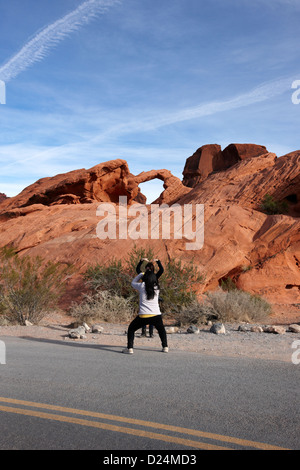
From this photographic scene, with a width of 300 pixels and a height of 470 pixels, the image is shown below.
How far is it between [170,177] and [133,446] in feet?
152

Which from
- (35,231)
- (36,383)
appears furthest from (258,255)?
(36,383)

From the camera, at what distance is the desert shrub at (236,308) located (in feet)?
47.0

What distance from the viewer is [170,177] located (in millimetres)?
49125

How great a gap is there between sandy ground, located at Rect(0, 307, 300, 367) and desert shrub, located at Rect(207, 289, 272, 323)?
101cm

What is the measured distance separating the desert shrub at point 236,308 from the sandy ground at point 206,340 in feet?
3.31

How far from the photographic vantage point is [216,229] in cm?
2017

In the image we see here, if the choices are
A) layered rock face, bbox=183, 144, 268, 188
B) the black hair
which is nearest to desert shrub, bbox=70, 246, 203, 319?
the black hair

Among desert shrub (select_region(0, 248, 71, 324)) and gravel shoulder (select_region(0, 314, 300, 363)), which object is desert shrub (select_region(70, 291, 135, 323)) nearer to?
desert shrub (select_region(0, 248, 71, 324))

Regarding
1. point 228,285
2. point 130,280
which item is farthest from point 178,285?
point 228,285

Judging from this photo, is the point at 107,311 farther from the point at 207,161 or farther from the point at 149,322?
the point at 207,161

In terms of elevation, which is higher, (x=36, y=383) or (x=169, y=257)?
(x=169, y=257)

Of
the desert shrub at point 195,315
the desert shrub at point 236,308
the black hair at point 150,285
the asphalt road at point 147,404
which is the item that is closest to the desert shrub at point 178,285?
the desert shrub at point 195,315

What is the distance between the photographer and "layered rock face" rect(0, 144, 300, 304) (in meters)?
19.2

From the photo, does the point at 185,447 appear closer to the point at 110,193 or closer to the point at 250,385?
the point at 250,385
